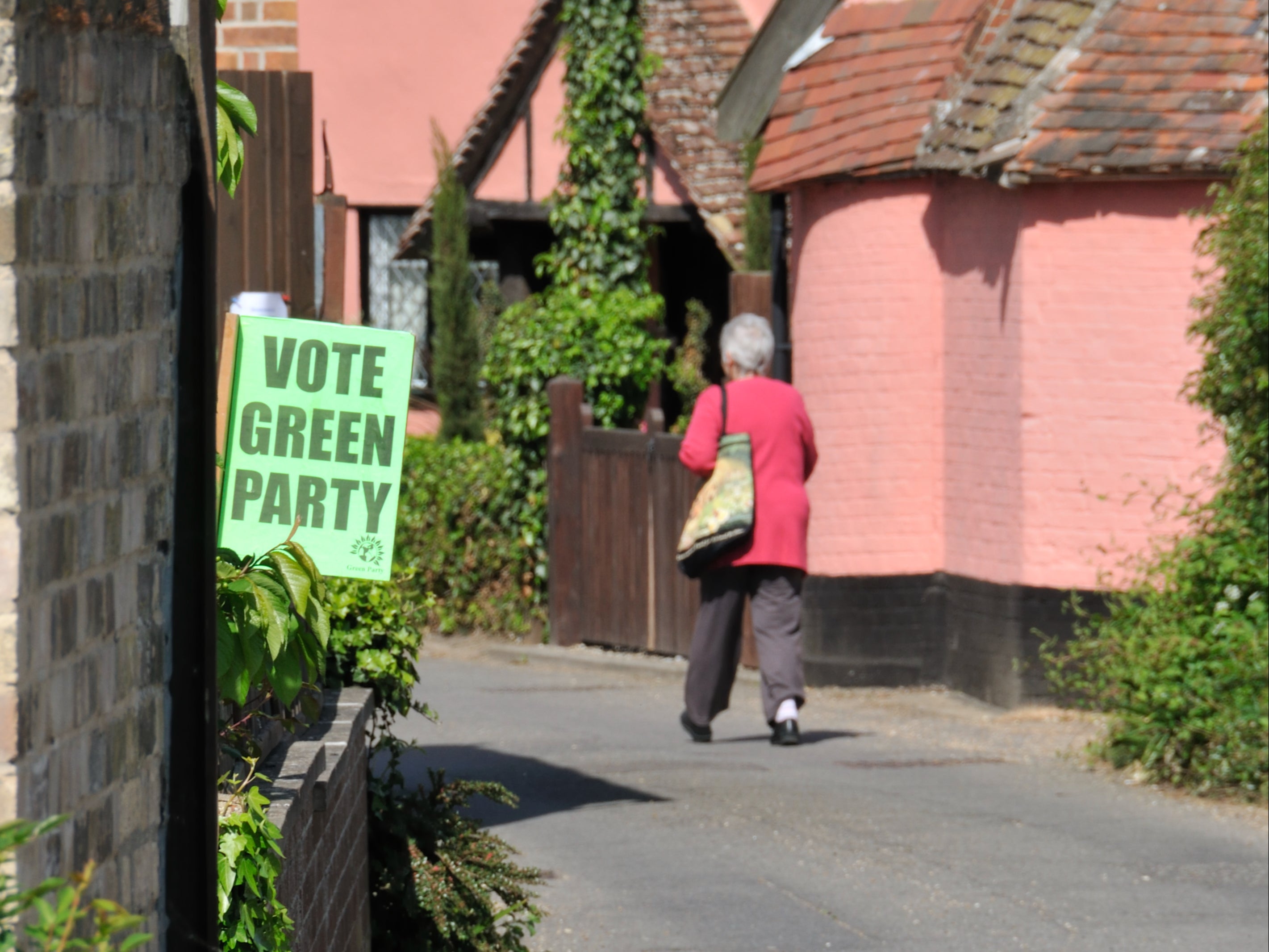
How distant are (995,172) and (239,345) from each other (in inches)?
268

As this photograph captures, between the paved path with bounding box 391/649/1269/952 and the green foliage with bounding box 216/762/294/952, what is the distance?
2.55 m

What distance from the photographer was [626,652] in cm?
1245

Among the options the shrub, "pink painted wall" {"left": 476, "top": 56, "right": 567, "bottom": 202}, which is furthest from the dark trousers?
"pink painted wall" {"left": 476, "top": 56, "right": 567, "bottom": 202}

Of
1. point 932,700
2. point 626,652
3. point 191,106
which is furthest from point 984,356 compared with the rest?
point 191,106

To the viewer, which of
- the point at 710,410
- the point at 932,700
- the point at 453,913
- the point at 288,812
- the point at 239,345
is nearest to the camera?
the point at 288,812

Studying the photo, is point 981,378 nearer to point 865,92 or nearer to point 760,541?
point 865,92

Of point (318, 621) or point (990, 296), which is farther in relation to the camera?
point (990, 296)

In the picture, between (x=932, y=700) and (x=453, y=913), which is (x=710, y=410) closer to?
(x=932, y=700)

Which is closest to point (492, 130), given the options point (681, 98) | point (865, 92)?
point (681, 98)

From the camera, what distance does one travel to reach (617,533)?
40.4ft

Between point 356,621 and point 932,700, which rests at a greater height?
point 356,621

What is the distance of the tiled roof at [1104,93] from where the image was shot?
31.3 ft

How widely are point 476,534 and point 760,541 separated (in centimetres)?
Result: 501

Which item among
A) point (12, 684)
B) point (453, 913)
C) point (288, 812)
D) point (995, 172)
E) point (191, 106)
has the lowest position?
point (453, 913)
